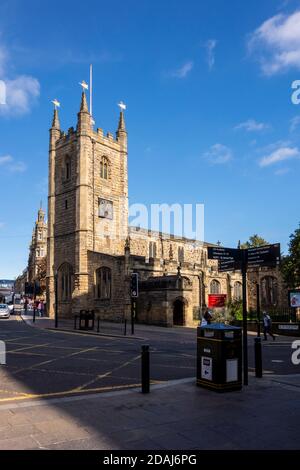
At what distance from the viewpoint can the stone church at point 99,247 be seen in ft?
110

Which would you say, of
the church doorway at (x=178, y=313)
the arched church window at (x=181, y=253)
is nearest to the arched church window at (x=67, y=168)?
the church doorway at (x=178, y=313)

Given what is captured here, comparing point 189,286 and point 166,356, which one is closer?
point 166,356

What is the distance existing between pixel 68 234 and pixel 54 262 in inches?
145

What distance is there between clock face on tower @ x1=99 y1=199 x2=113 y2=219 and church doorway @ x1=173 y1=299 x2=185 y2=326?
1148 cm

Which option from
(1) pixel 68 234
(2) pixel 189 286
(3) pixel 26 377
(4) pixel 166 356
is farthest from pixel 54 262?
(3) pixel 26 377

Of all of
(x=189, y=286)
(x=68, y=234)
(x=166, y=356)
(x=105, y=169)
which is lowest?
(x=166, y=356)

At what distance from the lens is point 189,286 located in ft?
111

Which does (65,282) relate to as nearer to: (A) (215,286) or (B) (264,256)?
(A) (215,286)

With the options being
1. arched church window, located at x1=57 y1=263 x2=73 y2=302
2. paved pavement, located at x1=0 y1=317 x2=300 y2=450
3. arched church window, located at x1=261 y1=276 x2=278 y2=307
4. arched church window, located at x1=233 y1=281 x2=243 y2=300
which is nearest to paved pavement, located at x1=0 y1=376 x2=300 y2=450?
paved pavement, located at x1=0 y1=317 x2=300 y2=450

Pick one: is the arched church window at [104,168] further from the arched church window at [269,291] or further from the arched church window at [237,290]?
the arched church window at [269,291]

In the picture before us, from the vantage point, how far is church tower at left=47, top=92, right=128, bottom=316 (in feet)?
124

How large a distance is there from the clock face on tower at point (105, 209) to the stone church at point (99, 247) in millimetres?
96
